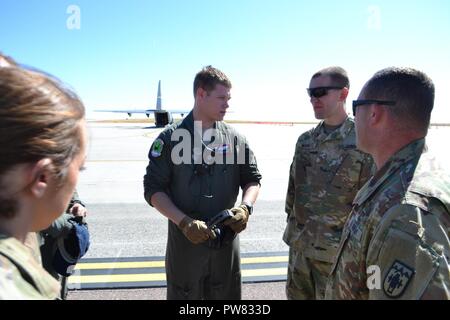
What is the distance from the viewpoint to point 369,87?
1.64 metres

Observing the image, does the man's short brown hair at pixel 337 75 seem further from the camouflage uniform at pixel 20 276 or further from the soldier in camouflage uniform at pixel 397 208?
the camouflage uniform at pixel 20 276

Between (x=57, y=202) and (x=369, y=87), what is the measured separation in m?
1.37

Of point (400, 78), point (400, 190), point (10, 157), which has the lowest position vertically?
point (400, 190)

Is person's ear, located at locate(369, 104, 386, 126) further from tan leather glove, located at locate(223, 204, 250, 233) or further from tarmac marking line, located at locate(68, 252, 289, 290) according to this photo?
tarmac marking line, located at locate(68, 252, 289, 290)

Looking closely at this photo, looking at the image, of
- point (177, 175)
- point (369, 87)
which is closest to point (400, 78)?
point (369, 87)

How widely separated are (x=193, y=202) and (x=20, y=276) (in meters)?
1.85

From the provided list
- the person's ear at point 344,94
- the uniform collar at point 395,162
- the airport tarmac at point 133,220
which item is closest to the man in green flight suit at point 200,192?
the person's ear at point 344,94

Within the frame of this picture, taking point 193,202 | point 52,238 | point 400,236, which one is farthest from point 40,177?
point 193,202

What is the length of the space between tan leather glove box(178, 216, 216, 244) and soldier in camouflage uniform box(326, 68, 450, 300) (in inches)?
39.3

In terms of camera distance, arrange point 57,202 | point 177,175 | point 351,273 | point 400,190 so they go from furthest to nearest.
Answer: point 177,175 < point 351,273 < point 400,190 < point 57,202

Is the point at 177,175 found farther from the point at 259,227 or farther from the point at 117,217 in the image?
the point at 117,217

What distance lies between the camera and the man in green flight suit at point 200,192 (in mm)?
2635

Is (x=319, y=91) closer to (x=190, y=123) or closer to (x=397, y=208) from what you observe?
(x=190, y=123)

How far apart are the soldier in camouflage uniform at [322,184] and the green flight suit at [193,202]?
55 cm
